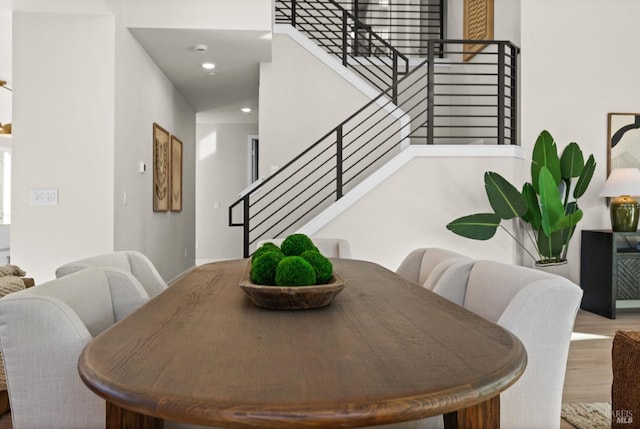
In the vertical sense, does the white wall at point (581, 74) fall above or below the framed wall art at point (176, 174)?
above

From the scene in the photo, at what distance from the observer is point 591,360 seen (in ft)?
10.6

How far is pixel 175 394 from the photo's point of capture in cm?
68

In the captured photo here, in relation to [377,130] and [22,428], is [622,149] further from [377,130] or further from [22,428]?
[22,428]

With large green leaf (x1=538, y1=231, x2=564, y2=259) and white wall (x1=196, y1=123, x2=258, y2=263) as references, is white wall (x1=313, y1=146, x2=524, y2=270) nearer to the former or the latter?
large green leaf (x1=538, y1=231, x2=564, y2=259)

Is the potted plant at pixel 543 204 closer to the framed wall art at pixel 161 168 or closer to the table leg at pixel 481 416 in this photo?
the framed wall art at pixel 161 168

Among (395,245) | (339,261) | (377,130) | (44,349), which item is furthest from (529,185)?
(44,349)

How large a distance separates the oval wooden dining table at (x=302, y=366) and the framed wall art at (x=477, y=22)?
206 inches

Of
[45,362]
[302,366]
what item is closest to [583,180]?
[302,366]

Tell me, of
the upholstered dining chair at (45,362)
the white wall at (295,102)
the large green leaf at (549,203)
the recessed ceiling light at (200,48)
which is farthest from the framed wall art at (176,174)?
the upholstered dining chair at (45,362)

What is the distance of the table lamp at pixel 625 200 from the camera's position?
4.66 m

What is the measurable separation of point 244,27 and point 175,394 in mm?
4072

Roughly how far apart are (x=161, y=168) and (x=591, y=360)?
4330 millimetres

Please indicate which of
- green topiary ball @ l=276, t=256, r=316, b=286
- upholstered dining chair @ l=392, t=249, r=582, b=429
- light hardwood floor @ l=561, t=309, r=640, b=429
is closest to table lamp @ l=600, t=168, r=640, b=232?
light hardwood floor @ l=561, t=309, r=640, b=429

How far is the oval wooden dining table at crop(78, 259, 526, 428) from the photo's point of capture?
65 centimetres
